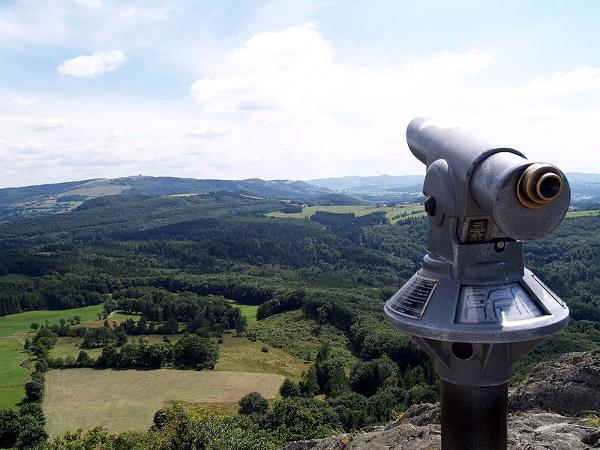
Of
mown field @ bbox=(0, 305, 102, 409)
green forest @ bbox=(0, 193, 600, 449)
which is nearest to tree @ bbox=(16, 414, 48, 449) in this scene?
green forest @ bbox=(0, 193, 600, 449)

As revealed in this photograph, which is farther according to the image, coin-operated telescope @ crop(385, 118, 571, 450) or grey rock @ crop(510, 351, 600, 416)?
grey rock @ crop(510, 351, 600, 416)

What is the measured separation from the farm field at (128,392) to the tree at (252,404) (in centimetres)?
439

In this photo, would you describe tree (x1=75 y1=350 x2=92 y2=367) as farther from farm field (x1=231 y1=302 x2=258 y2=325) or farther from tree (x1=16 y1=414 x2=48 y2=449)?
farm field (x1=231 y1=302 x2=258 y2=325)

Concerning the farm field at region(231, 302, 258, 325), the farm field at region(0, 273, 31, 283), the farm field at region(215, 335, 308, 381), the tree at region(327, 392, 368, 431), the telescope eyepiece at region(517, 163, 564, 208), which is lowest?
the farm field at region(231, 302, 258, 325)

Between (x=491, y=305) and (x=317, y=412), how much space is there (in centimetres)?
4890

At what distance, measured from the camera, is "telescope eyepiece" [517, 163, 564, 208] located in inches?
189

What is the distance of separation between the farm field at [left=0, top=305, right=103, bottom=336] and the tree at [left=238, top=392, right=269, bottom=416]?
244 ft

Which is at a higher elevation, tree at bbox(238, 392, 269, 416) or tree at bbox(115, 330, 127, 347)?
tree at bbox(238, 392, 269, 416)

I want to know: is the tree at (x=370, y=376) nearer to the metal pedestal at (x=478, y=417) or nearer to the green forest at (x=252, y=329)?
the green forest at (x=252, y=329)

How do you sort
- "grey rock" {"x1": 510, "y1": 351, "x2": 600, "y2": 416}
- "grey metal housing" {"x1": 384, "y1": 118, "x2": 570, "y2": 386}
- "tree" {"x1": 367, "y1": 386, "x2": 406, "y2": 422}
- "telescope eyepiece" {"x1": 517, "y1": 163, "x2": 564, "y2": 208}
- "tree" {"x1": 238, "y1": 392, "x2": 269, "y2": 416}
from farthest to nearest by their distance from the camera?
1. "tree" {"x1": 238, "y1": 392, "x2": 269, "y2": 416}
2. "tree" {"x1": 367, "y1": 386, "x2": 406, "y2": 422}
3. "grey rock" {"x1": 510, "y1": 351, "x2": 600, "y2": 416}
4. "grey metal housing" {"x1": 384, "y1": 118, "x2": 570, "y2": 386}
5. "telescope eyepiece" {"x1": 517, "y1": 163, "x2": 564, "y2": 208}

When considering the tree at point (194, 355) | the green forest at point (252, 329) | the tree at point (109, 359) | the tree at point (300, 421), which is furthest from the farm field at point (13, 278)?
the tree at point (300, 421)

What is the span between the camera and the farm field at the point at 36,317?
11658cm

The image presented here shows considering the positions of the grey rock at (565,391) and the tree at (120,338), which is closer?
the grey rock at (565,391)

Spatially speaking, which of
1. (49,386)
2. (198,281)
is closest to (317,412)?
(49,386)
